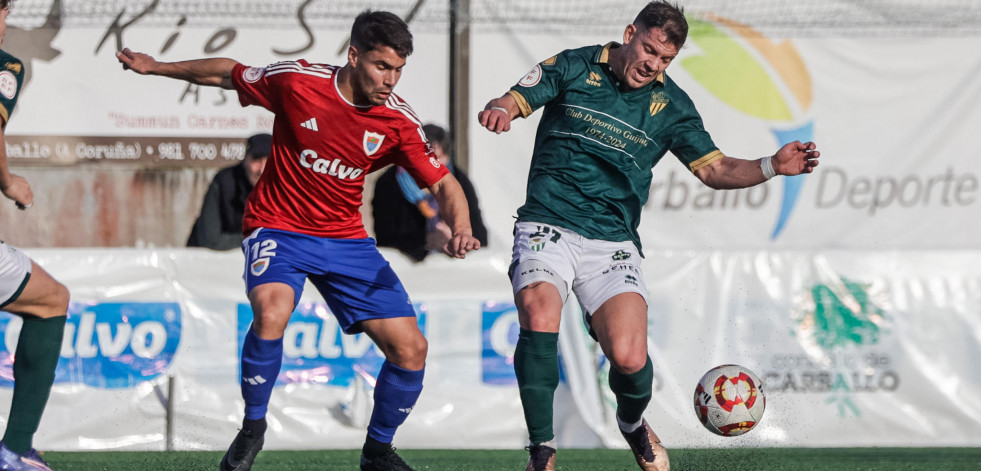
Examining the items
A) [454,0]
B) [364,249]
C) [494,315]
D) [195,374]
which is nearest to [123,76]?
[454,0]

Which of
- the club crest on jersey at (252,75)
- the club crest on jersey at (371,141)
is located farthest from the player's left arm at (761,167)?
the club crest on jersey at (252,75)

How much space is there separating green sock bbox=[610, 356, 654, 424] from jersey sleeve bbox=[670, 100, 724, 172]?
1.10 metres

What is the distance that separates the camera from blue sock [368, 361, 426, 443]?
5.77 metres

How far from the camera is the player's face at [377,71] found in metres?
5.36

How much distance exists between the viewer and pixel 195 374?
8211mm

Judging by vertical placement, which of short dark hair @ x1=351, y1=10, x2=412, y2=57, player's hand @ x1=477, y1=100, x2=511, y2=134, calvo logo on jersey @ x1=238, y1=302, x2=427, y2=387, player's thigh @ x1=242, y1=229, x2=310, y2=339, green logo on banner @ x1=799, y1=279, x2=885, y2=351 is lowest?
calvo logo on jersey @ x1=238, y1=302, x2=427, y2=387

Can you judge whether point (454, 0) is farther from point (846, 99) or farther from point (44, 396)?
point (44, 396)

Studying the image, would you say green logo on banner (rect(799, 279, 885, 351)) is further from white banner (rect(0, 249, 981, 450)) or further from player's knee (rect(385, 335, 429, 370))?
player's knee (rect(385, 335, 429, 370))

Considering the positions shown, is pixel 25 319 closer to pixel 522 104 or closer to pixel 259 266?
pixel 259 266

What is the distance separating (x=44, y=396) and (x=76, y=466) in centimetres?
168

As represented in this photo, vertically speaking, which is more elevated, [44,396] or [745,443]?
[44,396]

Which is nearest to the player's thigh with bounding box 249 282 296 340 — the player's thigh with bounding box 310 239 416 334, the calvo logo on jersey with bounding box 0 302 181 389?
the player's thigh with bounding box 310 239 416 334

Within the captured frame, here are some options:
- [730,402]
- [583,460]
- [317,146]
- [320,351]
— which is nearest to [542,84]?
[317,146]

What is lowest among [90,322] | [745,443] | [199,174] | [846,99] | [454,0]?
[745,443]
